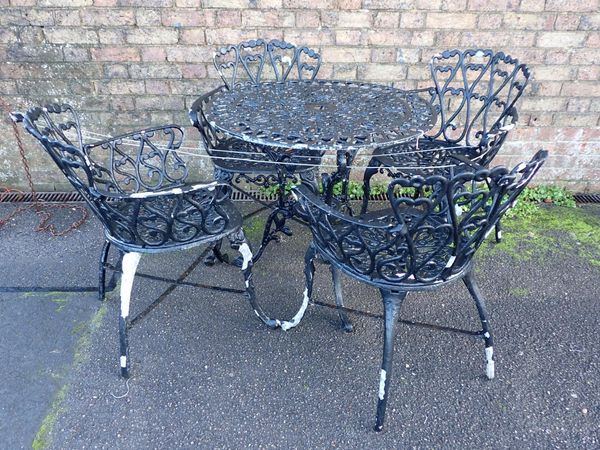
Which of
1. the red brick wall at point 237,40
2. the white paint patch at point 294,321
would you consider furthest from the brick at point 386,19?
the white paint patch at point 294,321

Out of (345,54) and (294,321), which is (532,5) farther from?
(294,321)

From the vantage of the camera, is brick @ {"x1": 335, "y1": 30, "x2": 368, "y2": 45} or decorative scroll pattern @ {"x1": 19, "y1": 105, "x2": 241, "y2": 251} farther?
brick @ {"x1": 335, "y1": 30, "x2": 368, "y2": 45}

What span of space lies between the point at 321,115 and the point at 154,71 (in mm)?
1567

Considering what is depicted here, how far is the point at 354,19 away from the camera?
3.12 metres

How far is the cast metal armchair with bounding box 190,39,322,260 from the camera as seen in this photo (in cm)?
263

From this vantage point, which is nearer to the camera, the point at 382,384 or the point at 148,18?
the point at 382,384

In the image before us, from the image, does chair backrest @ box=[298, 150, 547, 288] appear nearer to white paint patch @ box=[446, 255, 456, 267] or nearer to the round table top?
white paint patch @ box=[446, 255, 456, 267]

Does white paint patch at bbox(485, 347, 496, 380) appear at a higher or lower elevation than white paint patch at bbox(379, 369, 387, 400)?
lower

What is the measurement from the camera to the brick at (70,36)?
311 centimetres

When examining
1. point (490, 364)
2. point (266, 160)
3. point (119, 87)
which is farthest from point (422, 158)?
point (119, 87)

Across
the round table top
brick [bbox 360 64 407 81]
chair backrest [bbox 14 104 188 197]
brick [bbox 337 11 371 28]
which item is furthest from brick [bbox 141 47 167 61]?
brick [bbox 360 64 407 81]

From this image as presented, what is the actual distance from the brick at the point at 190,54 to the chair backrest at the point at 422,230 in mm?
1840

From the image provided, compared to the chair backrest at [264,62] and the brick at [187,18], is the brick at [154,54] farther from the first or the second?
the chair backrest at [264,62]

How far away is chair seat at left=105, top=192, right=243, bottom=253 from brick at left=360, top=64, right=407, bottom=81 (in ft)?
5.43
